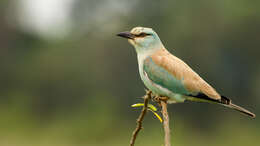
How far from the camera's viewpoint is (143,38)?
5.07 metres

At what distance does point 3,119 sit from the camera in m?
17.0

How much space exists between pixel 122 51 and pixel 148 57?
1250 centimetres

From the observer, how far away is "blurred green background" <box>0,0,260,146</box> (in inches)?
628

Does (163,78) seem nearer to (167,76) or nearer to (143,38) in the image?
(167,76)

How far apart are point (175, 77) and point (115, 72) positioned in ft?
42.7

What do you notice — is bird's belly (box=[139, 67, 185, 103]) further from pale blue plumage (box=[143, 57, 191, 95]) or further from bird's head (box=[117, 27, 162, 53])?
bird's head (box=[117, 27, 162, 53])

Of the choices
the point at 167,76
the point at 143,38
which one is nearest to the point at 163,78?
the point at 167,76

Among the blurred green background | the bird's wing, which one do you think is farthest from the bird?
the blurred green background

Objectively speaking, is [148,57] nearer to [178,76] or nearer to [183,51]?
[178,76]

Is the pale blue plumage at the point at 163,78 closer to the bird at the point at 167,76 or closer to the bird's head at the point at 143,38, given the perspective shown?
the bird at the point at 167,76

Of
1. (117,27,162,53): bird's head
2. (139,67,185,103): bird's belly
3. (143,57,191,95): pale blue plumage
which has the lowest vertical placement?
(139,67,185,103): bird's belly

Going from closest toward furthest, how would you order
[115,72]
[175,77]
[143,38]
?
[175,77]
[143,38]
[115,72]

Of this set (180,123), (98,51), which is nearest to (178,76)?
(180,123)

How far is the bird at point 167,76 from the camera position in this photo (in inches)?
190
